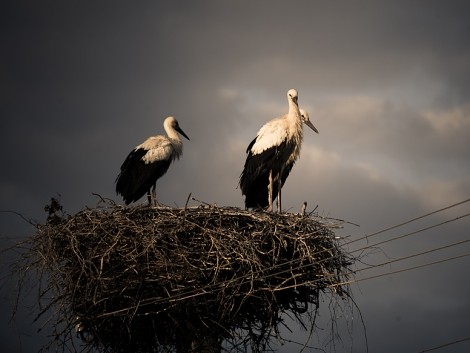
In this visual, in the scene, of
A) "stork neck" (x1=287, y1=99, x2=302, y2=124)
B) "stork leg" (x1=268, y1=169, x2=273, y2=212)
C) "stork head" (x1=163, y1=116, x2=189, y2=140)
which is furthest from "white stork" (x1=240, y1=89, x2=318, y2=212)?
"stork head" (x1=163, y1=116, x2=189, y2=140)

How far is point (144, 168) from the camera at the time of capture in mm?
12219

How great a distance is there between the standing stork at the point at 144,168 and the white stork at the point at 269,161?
1.28m

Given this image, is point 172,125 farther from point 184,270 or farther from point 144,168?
point 184,270

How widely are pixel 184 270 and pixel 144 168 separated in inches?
145

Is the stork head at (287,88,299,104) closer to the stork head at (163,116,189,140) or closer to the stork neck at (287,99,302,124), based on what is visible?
the stork neck at (287,99,302,124)

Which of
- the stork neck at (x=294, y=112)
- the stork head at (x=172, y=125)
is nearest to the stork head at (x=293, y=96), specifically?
the stork neck at (x=294, y=112)

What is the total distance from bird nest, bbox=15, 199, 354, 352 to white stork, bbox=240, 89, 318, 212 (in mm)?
2458

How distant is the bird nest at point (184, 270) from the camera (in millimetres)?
8781

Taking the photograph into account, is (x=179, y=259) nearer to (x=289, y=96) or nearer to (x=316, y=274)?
(x=316, y=274)

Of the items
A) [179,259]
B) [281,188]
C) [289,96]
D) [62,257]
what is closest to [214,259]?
[179,259]

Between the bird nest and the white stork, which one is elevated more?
the white stork

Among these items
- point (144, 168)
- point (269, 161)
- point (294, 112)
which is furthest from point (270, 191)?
point (144, 168)

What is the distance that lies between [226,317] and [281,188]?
3.26 metres

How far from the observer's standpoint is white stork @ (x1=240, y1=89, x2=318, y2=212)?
11.8m
